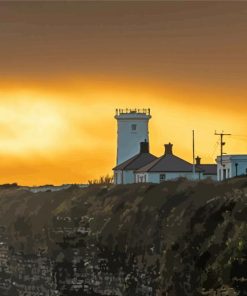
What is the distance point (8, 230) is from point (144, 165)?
79666 millimetres

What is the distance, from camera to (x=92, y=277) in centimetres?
2919

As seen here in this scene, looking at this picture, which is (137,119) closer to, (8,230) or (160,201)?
(8,230)

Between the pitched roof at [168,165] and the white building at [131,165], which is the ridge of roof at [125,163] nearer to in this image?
the white building at [131,165]

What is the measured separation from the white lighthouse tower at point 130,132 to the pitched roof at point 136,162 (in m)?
0.96

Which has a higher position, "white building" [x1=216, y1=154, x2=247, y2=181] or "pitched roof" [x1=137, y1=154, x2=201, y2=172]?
"pitched roof" [x1=137, y1=154, x2=201, y2=172]

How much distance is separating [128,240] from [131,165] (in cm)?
8811

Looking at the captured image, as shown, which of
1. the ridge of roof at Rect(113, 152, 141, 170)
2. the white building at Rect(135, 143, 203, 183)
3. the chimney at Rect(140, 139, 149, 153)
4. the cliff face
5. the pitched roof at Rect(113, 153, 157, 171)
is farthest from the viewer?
the chimney at Rect(140, 139, 149, 153)

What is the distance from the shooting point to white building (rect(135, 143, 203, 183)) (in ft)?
369

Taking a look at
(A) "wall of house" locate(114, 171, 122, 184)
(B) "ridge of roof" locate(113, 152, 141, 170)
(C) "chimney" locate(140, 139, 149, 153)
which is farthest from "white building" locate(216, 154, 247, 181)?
(C) "chimney" locate(140, 139, 149, 153)

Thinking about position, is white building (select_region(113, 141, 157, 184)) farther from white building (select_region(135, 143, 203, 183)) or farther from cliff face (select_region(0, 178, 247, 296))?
cliff face (select_region(0, 178, 247, 296))

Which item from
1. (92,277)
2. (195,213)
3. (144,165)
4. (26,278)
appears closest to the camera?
(195,213)

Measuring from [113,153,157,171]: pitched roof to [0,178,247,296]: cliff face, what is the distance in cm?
7503

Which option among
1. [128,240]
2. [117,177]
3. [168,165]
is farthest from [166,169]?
[128,240]

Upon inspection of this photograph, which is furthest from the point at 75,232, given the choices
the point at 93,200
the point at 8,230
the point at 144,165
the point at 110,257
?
the point at 144,165
